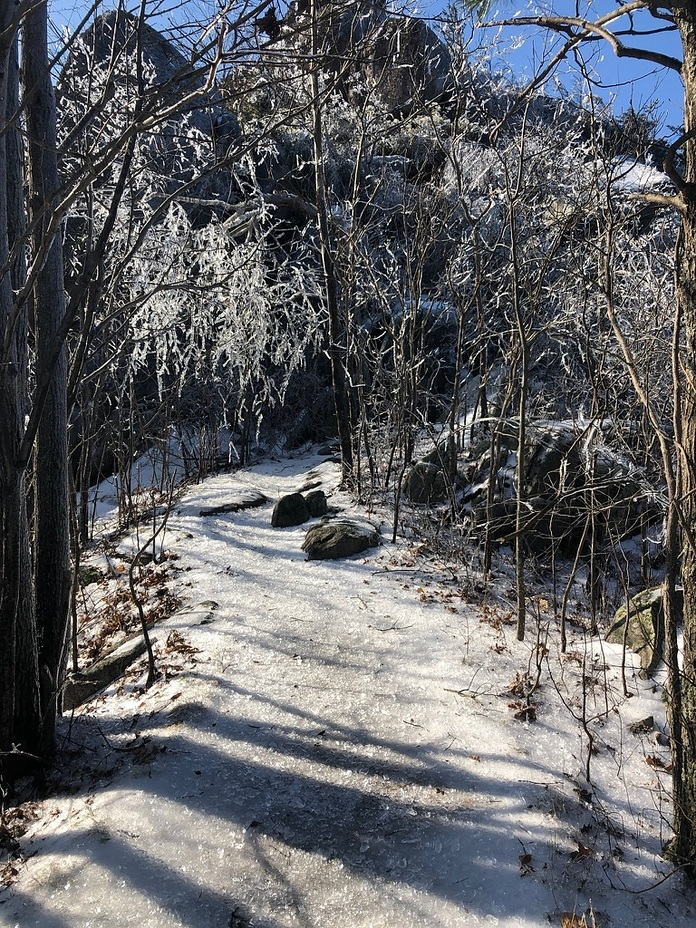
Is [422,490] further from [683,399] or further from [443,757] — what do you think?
[683,399]

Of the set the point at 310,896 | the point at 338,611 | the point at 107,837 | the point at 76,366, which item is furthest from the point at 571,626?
the point at 76,366

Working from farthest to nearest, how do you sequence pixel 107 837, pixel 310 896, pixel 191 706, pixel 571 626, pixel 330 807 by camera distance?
pixel 571 626 < pixel 191 706 < pixel 330 807 < pixel 107 837 < pixel 310 896

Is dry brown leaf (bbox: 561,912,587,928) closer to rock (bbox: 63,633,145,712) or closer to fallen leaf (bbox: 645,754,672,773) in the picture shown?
fallen leaf (bbox: 645,754,672,773)

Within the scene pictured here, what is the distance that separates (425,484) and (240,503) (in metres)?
2.47

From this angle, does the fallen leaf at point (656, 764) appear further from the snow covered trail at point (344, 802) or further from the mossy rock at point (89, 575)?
the mossy rock at point (89, 575)

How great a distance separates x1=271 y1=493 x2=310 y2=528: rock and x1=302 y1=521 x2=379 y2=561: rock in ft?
2.44

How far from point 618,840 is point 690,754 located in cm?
62

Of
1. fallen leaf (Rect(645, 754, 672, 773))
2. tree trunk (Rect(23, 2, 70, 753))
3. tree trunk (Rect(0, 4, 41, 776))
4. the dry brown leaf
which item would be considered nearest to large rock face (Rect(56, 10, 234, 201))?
tree trunk (Rect(23, 2, 70, 753))

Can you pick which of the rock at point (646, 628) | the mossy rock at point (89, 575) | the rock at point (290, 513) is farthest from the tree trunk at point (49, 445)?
the rock at point (290, 513)

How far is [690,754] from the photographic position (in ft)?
8.88

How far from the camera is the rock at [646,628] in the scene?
439cm

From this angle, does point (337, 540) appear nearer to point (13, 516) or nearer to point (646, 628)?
point (646, 628)

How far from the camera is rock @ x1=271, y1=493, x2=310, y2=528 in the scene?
7477mm

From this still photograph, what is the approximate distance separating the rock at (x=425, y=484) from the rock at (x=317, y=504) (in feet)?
3.45
